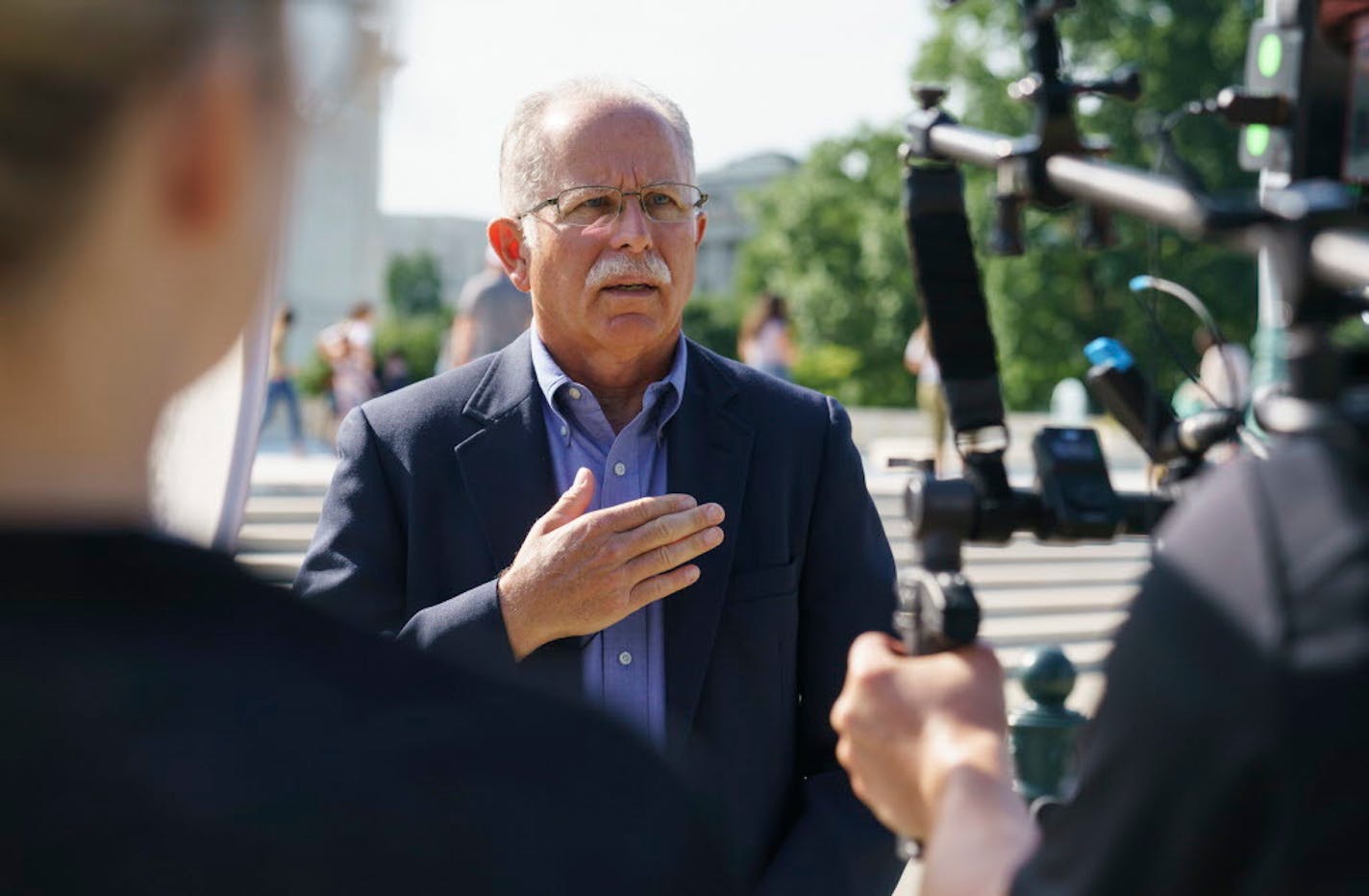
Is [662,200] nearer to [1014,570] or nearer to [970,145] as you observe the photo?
[970,145]

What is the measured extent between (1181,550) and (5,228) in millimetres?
746

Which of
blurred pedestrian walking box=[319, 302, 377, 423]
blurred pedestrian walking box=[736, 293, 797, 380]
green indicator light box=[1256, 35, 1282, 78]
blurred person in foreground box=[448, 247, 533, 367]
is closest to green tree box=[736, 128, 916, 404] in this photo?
blurred pedestrian walking box=[319, 302, 377, 423]

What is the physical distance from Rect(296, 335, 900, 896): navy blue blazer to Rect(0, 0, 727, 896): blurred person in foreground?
5.06 feet

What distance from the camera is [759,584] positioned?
8.41ft

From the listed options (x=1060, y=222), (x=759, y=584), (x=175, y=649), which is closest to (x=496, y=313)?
(x=759, y=584)

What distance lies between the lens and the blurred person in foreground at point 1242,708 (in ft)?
3.03

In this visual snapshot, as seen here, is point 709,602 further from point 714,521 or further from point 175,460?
point 175,460

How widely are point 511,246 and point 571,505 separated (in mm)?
745

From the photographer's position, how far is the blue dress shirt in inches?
100.0

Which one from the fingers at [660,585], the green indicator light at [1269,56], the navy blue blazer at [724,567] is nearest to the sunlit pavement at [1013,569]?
the green indicator light at [1269,56]

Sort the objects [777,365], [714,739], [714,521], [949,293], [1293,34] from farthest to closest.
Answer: [777,365]
[1293,34]
[714,739]
[714,521]
[949,293]

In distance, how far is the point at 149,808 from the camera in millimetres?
766

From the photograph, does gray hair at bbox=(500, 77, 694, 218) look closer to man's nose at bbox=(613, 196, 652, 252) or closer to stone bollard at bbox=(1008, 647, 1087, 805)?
man's nose at bbox=(613, 196, 652, 252)

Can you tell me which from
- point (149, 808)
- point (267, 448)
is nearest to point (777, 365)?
point (267, 448)
